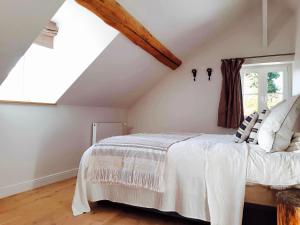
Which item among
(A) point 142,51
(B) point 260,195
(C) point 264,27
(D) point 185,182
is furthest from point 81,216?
(C) point 264,27

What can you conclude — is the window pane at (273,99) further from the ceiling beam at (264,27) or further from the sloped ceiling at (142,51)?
the sloped ceiling at (142,51)

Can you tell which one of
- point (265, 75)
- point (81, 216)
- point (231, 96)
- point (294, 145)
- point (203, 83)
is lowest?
point (81, 216)

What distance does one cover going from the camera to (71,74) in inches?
113

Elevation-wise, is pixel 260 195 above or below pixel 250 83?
below

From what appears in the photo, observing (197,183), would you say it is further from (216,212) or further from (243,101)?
(243,101)

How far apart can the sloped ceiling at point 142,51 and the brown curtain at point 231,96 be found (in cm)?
64

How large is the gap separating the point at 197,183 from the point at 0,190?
1973mm

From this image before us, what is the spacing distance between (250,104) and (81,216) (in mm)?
3039

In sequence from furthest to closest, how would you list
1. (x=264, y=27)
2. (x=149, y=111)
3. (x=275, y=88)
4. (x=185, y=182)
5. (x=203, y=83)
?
1. (x=149, y=111)
2. (x=203, y=83)
3. (x=275, y=88)
4. (x=264, y=27)
5. (x=185, y=182)

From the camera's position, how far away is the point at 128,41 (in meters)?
2.78

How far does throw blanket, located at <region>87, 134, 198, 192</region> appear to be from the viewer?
188 cm

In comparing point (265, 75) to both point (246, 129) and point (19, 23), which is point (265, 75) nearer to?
point (246, 129)

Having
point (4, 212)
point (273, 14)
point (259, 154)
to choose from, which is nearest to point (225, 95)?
point (273, 14)

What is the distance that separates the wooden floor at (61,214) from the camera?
189 cm
